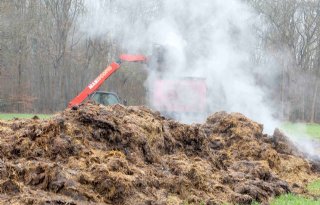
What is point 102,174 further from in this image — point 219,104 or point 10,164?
point 219,104

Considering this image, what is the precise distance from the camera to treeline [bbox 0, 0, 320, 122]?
3772 cm

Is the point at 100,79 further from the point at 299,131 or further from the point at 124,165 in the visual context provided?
the point at 124,165

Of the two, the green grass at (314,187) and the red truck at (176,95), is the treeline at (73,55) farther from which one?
the green grass at (314,187)

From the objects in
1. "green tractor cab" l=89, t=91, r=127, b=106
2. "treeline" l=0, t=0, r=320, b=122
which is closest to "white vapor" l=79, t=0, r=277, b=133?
"green tractor cab" l=89, t=91, r=127, b=106

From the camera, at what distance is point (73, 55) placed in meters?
42.3

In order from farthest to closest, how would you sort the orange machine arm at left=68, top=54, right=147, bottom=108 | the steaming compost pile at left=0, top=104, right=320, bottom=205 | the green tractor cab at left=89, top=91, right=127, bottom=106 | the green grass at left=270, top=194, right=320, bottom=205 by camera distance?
the orange machine arm at left=68, top=54, right=147, bottom=108, the green tractor cab at left=89, top=91, right=127, bottom=106, the green grass at left=270, top=194, right=320, bottom=205, the steaming compost pile at left=0, top=104, right=320, bottom=205

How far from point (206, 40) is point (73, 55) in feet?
Result: 70.7

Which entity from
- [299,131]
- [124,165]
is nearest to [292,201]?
[124,165]

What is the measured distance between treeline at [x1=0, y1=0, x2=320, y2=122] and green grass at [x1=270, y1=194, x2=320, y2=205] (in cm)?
2721

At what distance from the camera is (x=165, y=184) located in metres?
7.69

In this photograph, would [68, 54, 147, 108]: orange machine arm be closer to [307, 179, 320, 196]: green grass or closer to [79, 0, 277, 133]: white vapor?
A: [79, 0, 277, 133]: white vapor

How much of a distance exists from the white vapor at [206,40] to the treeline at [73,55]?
994cm

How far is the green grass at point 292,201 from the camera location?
7.76 metres

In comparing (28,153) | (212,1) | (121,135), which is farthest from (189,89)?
(28,153)
